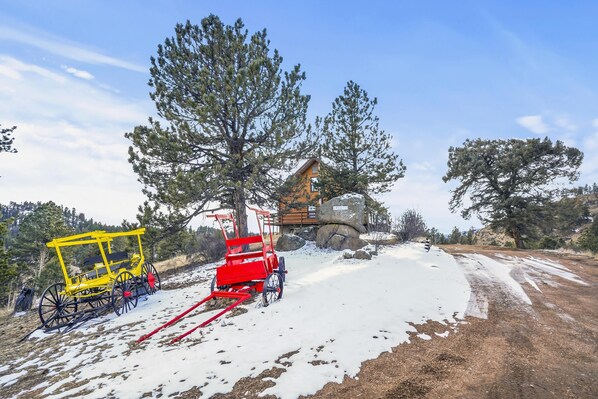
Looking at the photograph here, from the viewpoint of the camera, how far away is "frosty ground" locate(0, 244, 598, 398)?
3.69 metres

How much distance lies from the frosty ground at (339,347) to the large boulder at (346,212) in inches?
284

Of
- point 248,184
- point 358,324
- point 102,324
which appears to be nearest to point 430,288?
point 358,324

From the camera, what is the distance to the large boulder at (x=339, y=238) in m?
15.9

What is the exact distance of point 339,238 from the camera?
16031 mm

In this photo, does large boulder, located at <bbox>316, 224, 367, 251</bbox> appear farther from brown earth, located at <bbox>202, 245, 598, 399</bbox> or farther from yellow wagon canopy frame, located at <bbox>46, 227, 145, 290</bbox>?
yellow wagon canopy frame, located at <bbox>46, 227, 145, 290</bbox>

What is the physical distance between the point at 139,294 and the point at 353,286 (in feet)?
23.4

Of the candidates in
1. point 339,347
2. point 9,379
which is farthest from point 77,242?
point 339,347

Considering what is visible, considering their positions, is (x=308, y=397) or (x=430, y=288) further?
(x=430, y=288)

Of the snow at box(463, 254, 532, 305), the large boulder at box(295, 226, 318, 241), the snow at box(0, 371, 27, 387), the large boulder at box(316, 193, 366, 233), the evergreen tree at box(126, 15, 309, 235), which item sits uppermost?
the evergreen tree at box(126, 15, 309, 235)

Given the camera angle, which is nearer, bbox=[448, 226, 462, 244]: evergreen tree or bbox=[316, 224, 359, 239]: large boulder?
bbox=[316, 224, 359, 239]: large boulder

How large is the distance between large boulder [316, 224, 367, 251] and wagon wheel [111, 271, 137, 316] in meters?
10.1

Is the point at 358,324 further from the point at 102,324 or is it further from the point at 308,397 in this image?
the point at 102,324

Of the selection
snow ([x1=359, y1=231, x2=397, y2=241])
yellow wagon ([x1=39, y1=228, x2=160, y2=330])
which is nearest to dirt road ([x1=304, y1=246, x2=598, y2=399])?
yellow wagon ([x1=39, y1=228, x2=160, y2=330])

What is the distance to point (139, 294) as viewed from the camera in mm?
9289
